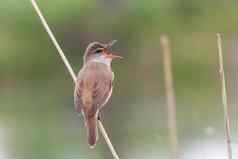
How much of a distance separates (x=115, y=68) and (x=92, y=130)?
1026 cm

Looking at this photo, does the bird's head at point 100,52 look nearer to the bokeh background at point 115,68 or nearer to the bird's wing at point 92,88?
Result: the bird's wing at point 92,88

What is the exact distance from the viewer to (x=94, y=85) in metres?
5.53

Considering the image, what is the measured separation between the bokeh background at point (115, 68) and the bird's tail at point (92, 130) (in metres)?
7.59

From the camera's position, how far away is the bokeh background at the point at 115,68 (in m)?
13.6

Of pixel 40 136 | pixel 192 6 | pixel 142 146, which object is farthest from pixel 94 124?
pixel 192 6

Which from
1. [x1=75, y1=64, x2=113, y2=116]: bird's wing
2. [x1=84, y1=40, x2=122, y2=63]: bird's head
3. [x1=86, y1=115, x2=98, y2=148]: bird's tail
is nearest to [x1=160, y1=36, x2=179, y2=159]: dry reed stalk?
[x1=86, y1=115, x2=98, y2=148]: bird's tail

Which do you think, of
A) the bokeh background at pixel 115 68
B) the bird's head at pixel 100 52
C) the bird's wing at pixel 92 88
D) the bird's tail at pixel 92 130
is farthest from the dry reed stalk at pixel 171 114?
the bokeh background at pixel 115 68

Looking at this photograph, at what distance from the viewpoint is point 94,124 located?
17.0 ft

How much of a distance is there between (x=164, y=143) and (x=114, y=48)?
310cm

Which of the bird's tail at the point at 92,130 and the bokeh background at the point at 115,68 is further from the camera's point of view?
the bokeh background at the point at 115,68

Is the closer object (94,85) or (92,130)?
(92,130)

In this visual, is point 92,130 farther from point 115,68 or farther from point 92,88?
point 115,68

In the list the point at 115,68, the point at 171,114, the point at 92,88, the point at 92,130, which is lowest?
the point at 115,68

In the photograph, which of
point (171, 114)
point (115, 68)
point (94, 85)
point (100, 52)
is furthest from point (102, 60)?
point (115, 68)
